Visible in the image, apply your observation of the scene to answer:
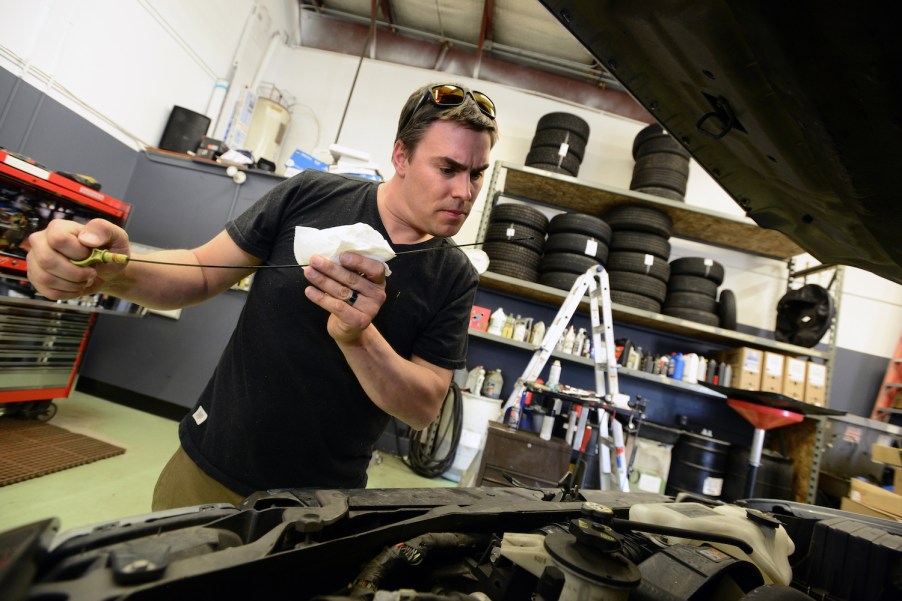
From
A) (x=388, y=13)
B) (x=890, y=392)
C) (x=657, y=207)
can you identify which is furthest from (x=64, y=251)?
(x=890, y=392)

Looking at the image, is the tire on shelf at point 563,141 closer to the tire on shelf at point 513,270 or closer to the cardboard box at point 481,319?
the tire on shelf at point 513,270

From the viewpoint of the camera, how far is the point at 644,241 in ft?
10.8

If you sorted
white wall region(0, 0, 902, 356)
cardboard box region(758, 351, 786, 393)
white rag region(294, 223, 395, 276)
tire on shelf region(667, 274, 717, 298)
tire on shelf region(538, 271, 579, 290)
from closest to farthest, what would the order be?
white rag region(294, 223, 395, 276) < white wall region(0, 0, 902, 356) < cardboard box region(758, 351, 786, 393) < tire on shelf region(538, 271, 579, 290) < tire on shelf region(667, 274, 717, 298)

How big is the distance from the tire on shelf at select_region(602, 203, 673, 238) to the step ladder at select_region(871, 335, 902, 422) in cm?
259

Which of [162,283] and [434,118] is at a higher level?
[434,118]

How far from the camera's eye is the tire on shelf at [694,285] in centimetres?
334

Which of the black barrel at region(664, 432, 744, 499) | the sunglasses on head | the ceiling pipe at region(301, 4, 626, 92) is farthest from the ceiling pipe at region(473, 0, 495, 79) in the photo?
the black barrel at region(664, 432, 744, 499)

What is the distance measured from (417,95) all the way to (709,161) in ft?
2.57

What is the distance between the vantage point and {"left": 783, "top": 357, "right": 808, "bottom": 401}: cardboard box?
3139 mm

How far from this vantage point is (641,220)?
3.32 m

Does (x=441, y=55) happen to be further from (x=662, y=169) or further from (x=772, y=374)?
(x=772, y=374)

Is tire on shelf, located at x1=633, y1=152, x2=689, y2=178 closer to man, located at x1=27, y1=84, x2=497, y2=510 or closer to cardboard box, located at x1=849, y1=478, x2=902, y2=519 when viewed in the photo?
cardboard box, located at x1=849, y1=478, x2=902, y2=519

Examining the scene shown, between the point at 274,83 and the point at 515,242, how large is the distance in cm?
354

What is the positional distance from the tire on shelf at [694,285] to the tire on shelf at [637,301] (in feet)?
1.01
